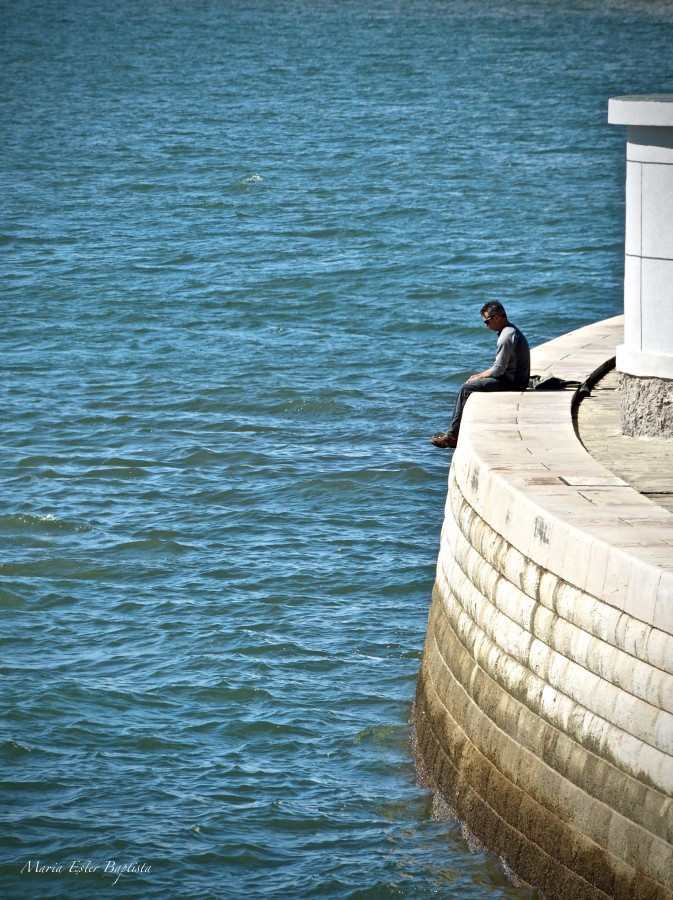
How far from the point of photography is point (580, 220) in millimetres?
36188

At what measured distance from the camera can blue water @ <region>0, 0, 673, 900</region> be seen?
981 cm

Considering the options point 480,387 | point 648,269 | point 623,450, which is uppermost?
point 648,269

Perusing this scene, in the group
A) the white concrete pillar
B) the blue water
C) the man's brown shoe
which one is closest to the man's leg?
the man's brown shoe

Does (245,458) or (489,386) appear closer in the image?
(489,386)

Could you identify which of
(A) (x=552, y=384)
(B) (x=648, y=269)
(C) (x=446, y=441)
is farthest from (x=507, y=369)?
(B) (x=648, y=269)

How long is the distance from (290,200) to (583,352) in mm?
25783

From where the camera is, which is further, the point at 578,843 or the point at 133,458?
the point at 133,458

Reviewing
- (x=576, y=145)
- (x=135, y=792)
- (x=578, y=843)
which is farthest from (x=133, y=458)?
(x=576, y=145)

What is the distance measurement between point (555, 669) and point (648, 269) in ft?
13.3

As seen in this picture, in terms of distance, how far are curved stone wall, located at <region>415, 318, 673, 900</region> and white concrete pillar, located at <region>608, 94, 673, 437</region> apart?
91 centimetres

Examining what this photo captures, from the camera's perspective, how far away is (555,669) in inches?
309

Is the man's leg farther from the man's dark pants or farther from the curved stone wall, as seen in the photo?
the curved stone wall

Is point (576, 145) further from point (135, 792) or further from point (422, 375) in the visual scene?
point (135, 792)

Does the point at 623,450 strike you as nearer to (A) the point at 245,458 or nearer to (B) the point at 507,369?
(B) the point at 507,369
